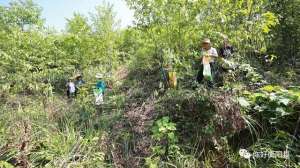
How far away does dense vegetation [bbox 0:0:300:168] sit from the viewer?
15.9 ft

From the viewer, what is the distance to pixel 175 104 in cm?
546

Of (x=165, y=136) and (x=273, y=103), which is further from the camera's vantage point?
(x=165, y=136)

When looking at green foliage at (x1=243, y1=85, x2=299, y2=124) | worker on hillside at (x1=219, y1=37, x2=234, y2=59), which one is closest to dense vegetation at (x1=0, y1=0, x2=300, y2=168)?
Result: green foliage at (x1=243, y1=85, x2=299, y2=124)

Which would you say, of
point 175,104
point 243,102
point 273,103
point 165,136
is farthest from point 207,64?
point 165,136

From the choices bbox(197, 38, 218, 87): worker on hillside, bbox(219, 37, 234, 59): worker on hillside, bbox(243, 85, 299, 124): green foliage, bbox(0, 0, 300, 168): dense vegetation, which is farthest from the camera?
bbox(219, 37, 234, 59): worker on hillside

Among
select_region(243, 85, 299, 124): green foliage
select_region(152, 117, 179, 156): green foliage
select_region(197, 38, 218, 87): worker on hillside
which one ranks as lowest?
select_region(152, 117, 179, 156): green foliage

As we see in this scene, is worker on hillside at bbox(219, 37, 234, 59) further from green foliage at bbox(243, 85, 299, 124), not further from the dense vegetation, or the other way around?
green foliage at bbox(243, 85, 299, 124)

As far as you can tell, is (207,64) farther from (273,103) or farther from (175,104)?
(273,103)

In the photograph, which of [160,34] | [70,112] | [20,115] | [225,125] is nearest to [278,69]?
[160,34]

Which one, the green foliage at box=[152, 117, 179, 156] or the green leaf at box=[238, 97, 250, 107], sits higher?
the green leaf at box=[238, 97, 250, 107]

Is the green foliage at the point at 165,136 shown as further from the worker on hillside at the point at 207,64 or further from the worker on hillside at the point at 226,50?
the worker on hillside at the point at 226,50

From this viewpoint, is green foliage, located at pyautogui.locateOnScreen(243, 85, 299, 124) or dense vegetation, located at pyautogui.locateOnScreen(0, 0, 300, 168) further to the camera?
dense vegetation, located at pyautogui.locateOnScreen(0, 0, 300, 168)

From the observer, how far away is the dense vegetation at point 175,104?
4.85m

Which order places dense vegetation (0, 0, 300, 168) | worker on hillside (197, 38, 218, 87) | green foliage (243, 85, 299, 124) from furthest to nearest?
1. worker on hillside (197, 38, 218, 87)
2. dense vegetation (0, 0, 300, 168)
3. green foliage (243, 85, 299, 124)
